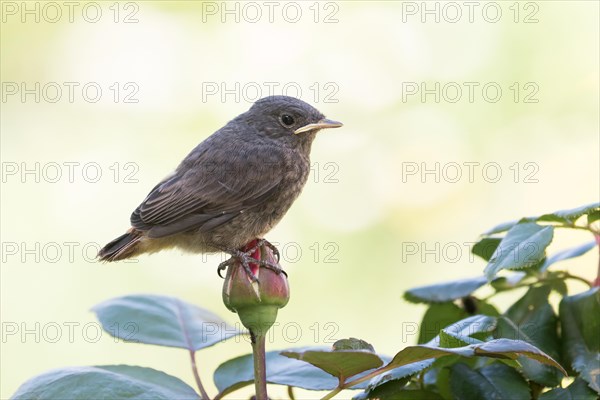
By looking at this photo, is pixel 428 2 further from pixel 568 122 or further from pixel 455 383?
pixel 455 383

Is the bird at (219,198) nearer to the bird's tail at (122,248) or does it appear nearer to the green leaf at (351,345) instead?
the bird's tail at (122,248)

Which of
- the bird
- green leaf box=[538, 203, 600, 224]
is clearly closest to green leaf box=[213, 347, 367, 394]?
green leaf box=[538, 203, 600, 224]

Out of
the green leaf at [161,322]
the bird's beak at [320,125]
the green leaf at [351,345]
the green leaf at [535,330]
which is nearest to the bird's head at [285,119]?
the bird's beak at [320,125]

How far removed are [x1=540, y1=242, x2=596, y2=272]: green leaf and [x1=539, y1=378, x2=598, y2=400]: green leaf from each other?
44 centimetres

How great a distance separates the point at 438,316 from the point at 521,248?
0.47 m

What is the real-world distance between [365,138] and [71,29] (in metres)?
2.42

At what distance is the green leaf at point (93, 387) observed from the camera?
1974 millimetres

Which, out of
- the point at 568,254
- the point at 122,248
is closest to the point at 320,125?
the point at 122,248

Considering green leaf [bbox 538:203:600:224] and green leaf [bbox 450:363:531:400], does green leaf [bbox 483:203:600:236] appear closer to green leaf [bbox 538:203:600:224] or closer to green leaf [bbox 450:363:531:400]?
green leaf [bbox 538:203:600:224]

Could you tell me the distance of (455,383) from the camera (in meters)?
2.08

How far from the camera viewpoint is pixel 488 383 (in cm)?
204

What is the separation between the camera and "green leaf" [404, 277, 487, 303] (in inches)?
92.5

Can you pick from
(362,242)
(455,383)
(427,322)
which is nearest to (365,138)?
(362,242)

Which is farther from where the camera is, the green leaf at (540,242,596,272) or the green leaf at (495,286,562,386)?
the green leaf at (540,242,596,272)
